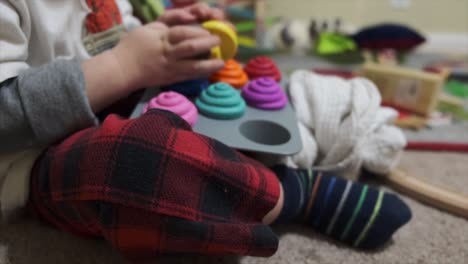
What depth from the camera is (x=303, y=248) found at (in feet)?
1.46

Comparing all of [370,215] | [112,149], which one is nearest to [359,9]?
[370,215]

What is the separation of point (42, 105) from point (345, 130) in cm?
37

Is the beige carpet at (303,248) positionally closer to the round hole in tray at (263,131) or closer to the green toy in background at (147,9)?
the round hole in tray at (263,131)

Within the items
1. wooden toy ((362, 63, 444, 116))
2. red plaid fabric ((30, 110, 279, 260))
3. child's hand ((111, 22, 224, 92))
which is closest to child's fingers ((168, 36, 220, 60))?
child's hand ((111, 22, 224, 92))

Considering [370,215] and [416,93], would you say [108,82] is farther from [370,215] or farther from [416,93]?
[416,93]

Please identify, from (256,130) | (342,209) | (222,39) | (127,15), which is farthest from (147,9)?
(342,209)

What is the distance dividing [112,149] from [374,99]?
0.36 meters

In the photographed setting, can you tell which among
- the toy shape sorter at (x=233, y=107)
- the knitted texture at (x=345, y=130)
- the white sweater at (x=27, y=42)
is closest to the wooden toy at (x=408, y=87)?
the knitted texture at (x=345, y=130)

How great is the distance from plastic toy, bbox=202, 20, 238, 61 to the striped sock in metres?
0.17

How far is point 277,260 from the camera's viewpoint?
0.42 metres

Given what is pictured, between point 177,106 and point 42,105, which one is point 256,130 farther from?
point 42,105

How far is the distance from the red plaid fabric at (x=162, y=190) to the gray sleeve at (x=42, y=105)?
0.16 ft

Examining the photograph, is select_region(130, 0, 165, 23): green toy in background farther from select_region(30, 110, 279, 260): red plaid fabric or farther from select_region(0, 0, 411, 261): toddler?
select_region(30, 110, 279, 260): red plaid fabric

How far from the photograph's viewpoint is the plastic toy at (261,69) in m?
0.57
